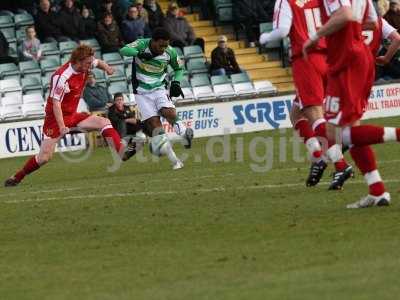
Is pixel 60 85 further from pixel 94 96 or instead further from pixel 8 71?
pixel 8 71

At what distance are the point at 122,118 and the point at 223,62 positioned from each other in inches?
179

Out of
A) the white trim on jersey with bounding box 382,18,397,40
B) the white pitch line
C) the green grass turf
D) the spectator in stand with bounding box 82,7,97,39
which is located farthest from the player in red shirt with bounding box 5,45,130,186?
the spectator in stand with bounding box 82,7,97,39

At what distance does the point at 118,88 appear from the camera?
28484 millimetres

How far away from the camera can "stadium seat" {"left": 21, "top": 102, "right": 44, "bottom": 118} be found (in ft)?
85.3

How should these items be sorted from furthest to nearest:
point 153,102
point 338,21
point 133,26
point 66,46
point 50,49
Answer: point 133,26 → point 66,46 → point 50,49 → point 153,102 → point 338,21

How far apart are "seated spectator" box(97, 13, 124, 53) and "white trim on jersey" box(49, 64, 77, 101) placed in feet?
35.7

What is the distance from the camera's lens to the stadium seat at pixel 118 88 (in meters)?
28.3

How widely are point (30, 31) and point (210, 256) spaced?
61.1ft

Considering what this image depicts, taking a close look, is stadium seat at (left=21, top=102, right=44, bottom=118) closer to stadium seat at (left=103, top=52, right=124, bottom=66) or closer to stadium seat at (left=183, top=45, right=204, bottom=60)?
stadium seat at (left=103, top=52, right=124, bottom=66)

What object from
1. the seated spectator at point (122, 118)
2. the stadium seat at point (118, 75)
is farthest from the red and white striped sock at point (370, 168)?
the stadium seat at point (118, 75)

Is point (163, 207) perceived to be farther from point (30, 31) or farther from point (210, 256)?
point (30, 31)

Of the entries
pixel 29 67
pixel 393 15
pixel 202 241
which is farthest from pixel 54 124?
pixel 393 15

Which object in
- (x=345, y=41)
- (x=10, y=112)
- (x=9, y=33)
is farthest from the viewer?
(x=9, y=33)

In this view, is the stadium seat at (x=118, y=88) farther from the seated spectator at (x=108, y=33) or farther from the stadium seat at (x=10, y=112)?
the stadium seat at (x=10, y=112)
